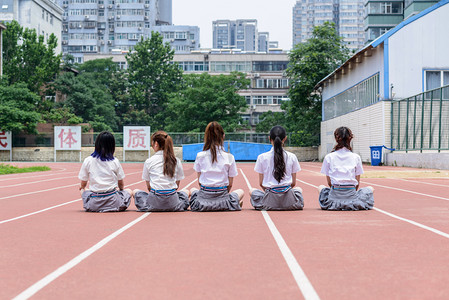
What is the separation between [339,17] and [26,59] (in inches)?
4341

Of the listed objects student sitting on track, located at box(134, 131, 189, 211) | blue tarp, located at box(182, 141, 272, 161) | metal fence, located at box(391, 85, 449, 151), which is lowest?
blue tarp, located at box(182, 141, 272, 161)

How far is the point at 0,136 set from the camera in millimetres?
43812

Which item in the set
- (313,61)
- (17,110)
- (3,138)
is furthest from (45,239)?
(3,138)

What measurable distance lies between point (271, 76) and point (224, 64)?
22.8 feet

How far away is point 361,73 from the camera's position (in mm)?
31422

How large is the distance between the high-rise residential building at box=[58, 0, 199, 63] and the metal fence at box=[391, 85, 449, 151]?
90514mm

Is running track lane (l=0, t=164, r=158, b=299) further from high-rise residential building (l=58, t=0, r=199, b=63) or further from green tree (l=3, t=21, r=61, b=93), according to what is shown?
high-rise residential building (l=58, t=0, r=199, b=63)

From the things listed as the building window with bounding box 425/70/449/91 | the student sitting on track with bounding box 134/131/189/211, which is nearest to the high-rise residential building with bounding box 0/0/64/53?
the building window with bounding box 425/70/449/91

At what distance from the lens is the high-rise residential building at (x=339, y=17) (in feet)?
484

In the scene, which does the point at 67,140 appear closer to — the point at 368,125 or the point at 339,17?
the point at 368,125

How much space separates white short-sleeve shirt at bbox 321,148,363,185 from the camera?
26.1ft

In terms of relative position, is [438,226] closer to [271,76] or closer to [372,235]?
[372,235]

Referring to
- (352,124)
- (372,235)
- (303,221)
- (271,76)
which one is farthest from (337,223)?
(271,76)

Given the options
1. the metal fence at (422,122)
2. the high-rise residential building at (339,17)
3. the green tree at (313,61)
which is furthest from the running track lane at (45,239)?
the high-rise residential building at (339,17)
